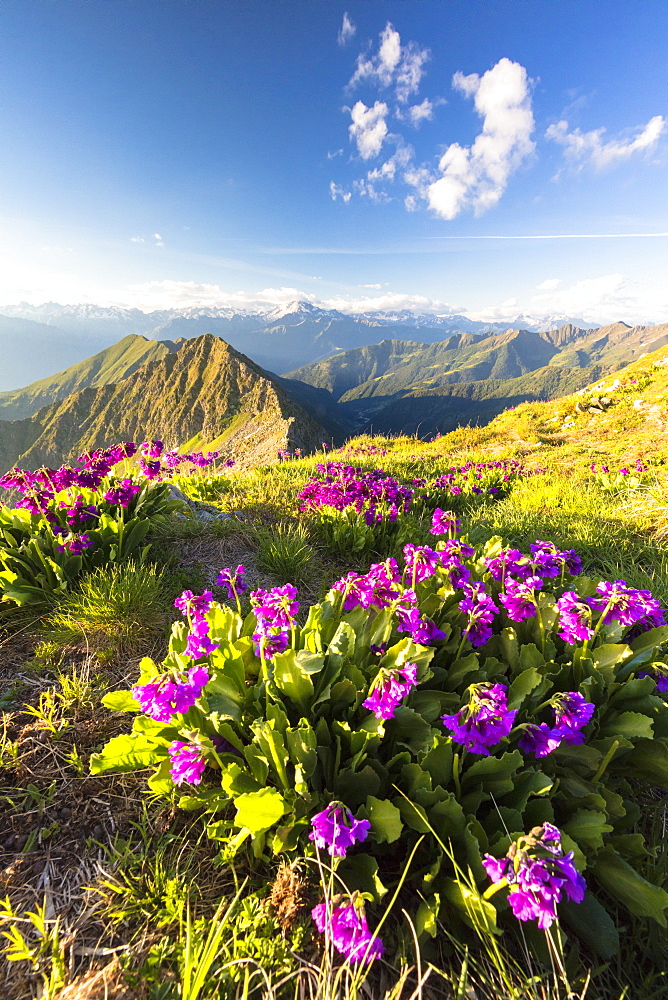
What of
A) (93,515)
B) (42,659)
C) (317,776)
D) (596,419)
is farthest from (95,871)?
(596,419)

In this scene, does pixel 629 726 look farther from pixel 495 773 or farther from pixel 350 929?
pixel 350 929

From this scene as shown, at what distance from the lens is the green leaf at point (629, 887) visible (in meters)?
1.75

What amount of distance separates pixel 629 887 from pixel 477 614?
1374mm

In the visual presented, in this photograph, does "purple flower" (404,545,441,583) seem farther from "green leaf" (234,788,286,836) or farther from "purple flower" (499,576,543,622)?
"green leaf" (234,788,286,836)

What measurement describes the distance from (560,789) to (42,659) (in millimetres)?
3871

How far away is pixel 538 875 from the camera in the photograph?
1.46m

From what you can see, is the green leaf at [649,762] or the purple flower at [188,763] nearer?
the purple flower at [188,763]

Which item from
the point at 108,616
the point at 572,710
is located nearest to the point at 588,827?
the point at 572,710

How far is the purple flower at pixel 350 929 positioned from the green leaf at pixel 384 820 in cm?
31

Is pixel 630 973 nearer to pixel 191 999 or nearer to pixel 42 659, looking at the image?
pixel 191 999

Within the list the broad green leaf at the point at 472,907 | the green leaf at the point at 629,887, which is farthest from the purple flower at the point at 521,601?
the broad green leaf at the point at 472,907

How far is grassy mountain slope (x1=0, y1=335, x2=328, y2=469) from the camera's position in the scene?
123m

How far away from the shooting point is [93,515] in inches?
170

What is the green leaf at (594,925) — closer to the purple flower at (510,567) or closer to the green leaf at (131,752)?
the purple flower at (510,567)
